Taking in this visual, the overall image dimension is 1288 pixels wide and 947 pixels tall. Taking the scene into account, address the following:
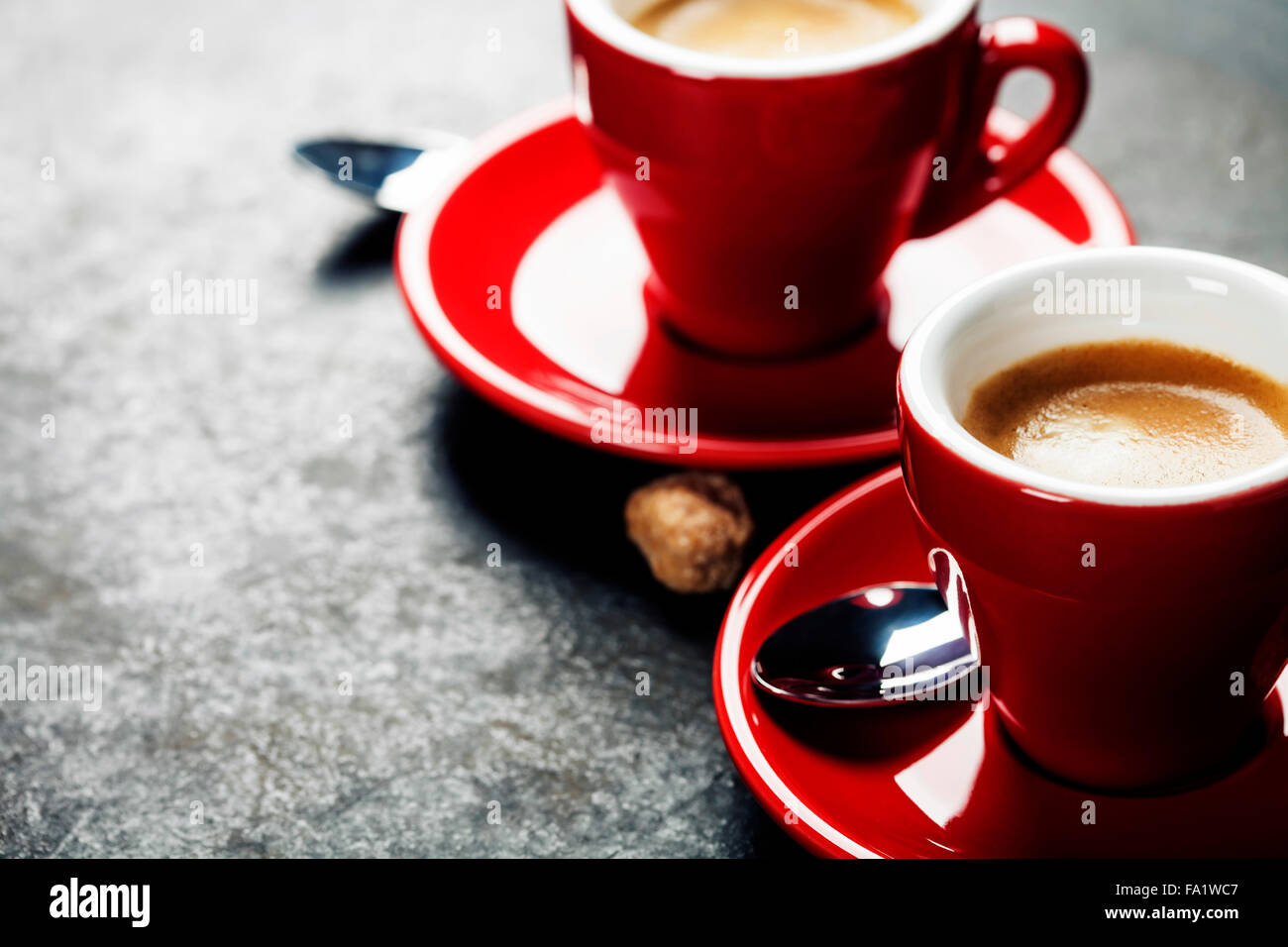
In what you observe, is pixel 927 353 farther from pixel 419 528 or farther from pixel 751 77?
pixel 419 528

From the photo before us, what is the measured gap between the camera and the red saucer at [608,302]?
96cm

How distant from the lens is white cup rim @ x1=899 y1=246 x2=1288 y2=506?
1.92 feet

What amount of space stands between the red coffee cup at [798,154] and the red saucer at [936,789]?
11.5 inches

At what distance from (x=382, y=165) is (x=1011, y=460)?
0.78 metres

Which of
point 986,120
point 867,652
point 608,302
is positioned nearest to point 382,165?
point 608,302

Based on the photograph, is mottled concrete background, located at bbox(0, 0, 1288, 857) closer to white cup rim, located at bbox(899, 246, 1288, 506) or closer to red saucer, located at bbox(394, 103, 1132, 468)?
red saucer, located at bbox(394, 103, 1132, 468)

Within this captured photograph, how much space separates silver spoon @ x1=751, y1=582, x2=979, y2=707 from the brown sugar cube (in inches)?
5.2

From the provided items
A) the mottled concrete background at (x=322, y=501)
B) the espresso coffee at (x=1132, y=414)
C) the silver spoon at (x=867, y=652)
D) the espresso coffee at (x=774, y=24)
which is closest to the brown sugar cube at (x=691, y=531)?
the mottled concrete background at (x=322, y=501)

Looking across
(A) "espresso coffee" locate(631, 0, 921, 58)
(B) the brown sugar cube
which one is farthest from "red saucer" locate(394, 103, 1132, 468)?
(A) "espresso coffee" locate(631, 0, 921, 58)

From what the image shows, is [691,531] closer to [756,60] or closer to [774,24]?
[756,60]

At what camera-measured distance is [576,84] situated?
994mm

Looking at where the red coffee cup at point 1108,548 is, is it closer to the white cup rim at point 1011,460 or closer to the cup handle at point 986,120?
the white cup rim at point 1011,460

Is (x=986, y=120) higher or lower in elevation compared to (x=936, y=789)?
higher

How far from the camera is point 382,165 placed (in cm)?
126
